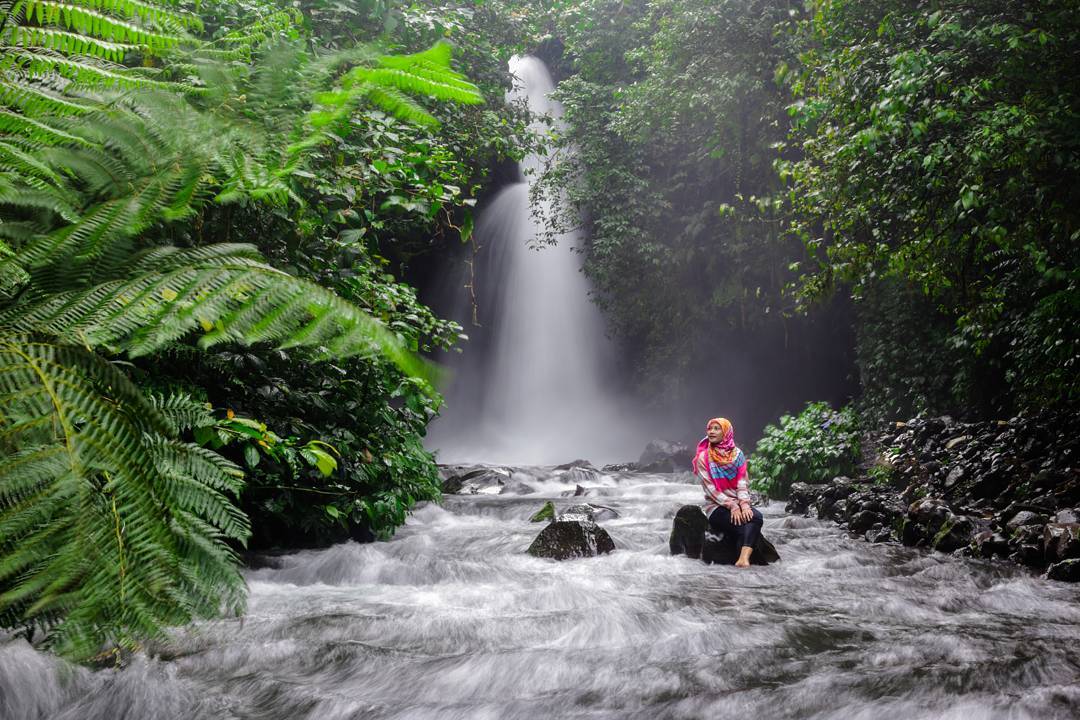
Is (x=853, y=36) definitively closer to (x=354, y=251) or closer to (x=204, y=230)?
(x=354, y=251)

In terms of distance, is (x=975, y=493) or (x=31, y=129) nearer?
(x=31, y=129)

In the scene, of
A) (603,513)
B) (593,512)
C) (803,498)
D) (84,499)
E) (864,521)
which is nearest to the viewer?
(84,499)

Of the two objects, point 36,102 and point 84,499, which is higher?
point 36,102

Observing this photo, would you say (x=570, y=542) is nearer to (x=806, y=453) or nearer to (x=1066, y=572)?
(x=1066, y=572)

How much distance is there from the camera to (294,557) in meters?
5.70

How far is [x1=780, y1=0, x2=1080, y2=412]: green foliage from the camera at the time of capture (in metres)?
5.79

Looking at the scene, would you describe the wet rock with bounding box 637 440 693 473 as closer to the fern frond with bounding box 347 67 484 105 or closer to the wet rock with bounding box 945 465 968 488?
the wet rock with bounding box 945 465 968 488

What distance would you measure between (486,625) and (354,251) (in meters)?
2.88

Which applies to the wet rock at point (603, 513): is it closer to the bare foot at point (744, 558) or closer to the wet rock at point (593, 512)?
the wet rock at point (593, 512)

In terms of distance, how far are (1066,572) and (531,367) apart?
800 inches

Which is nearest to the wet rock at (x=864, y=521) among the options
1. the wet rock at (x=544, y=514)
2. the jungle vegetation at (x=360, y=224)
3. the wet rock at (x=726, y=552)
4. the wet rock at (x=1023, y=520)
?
the wet rock at (x=1023, y=520)

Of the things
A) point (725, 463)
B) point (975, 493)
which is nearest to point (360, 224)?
point (725, 463)

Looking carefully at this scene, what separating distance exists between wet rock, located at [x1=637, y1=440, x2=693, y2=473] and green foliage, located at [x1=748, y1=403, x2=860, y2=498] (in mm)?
6045

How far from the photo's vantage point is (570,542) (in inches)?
255
